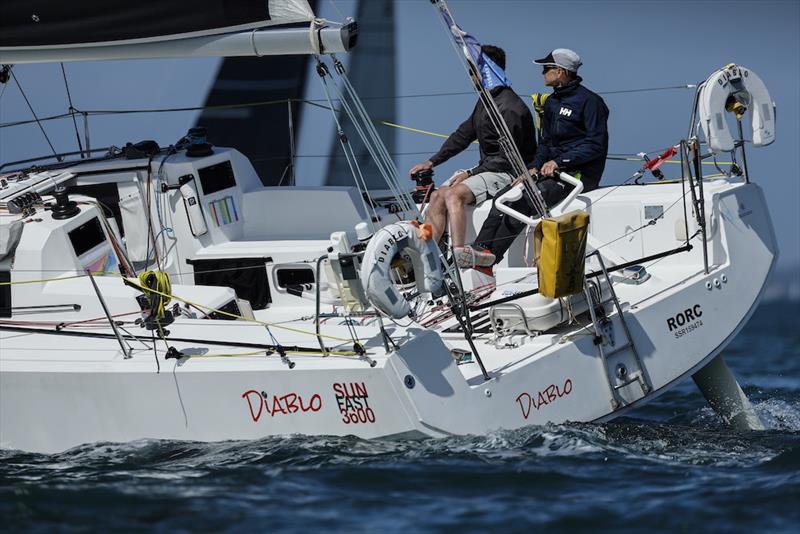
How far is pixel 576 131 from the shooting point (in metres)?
7.02

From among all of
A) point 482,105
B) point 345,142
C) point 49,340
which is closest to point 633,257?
point 482,105

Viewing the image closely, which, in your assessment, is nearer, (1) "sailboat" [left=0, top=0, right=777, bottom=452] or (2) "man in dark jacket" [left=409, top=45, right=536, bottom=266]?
(1) "sailboat" [left=0, top=0, right=777, bottom=452]

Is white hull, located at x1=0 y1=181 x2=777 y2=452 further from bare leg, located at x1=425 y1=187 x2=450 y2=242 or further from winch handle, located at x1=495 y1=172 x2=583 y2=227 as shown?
bare leg, located at x1=425 y1=187 x2=450 y2=242

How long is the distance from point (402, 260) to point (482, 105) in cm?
180

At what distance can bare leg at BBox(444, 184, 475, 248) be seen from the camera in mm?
6827

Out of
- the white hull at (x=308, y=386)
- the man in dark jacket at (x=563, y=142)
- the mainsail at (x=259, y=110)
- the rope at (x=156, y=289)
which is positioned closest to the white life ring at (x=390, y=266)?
the white hull at (x=308, y=386)

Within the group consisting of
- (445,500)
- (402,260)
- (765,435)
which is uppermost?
(402,260)

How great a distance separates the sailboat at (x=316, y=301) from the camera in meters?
5.42

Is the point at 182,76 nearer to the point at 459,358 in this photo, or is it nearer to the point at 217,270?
the point at 217,270

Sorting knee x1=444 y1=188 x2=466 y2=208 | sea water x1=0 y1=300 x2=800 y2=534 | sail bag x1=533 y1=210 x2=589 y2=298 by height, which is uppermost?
knee x1=444 y1=188 x2=466 y2=208

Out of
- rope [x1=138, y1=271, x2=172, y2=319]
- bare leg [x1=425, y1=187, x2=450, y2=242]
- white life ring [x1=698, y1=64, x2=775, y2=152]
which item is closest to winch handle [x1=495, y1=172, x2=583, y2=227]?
bare leg [x1=425, y1=187, x2=450, y2=242]

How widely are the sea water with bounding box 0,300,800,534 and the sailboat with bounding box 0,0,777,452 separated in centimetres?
11

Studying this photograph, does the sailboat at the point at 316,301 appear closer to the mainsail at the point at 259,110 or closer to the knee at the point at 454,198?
the knee at the point at 454,198

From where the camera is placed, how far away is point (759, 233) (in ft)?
22.3
